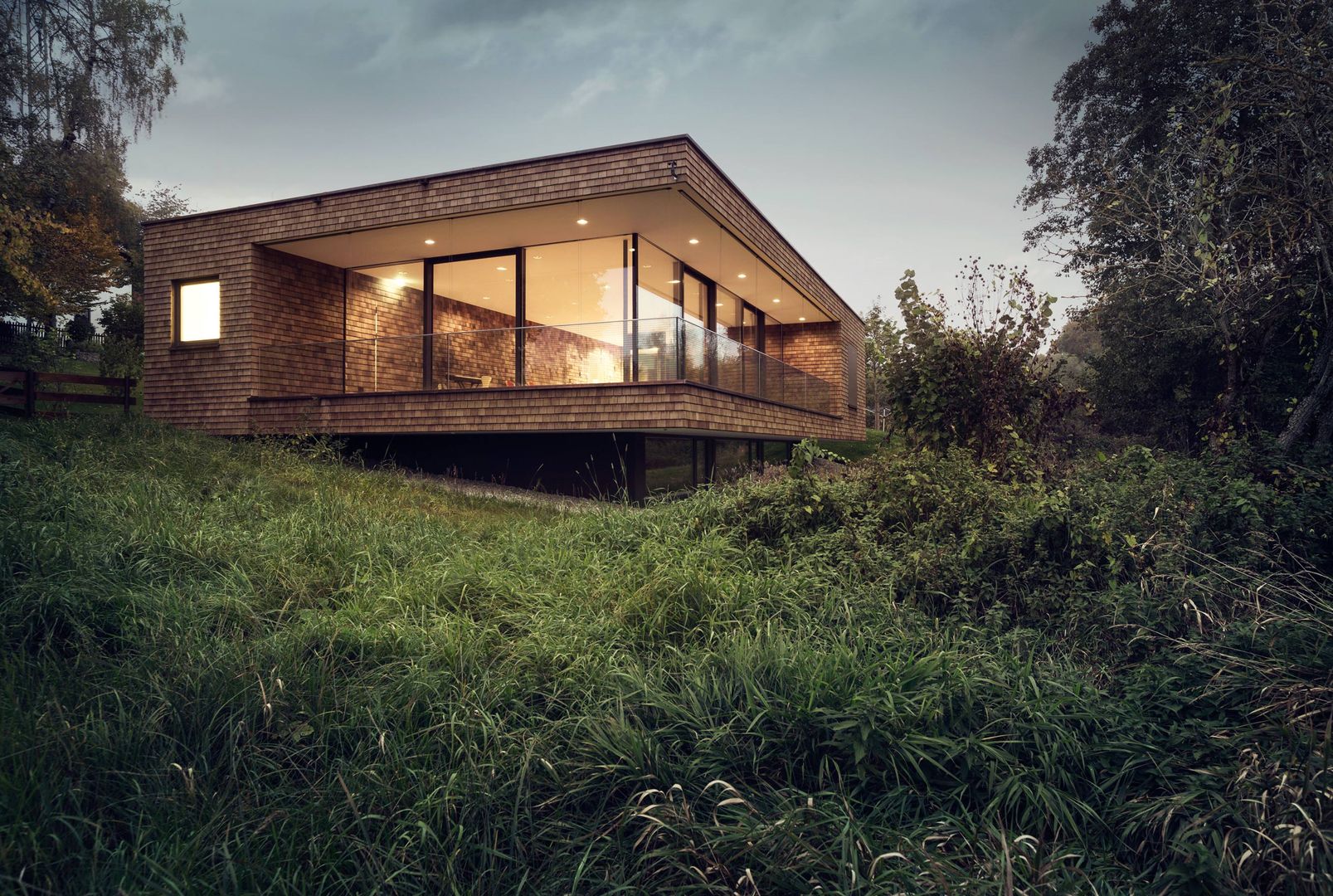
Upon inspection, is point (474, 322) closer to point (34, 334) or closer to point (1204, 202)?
point (1204, 202)

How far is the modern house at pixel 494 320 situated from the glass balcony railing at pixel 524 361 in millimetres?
31

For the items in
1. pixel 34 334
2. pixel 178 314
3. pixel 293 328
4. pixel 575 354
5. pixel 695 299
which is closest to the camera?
pixel 575 354

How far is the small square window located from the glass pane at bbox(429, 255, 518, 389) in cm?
400

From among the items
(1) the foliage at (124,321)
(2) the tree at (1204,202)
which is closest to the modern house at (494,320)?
(2) the tree at (1204,202)

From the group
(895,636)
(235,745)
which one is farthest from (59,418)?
(895,636)

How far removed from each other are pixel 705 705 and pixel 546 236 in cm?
1055

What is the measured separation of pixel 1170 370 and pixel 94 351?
105ft

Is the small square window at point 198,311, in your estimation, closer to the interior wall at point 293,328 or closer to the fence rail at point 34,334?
the interior wall at point 293,328

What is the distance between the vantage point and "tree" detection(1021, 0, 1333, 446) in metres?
6.01

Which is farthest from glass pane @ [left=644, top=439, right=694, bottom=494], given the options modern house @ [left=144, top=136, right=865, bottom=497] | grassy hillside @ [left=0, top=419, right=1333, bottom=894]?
grassy hillside @ [left=0, top=419, right=1333, bottom=894]

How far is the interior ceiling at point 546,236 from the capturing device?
36.4ft

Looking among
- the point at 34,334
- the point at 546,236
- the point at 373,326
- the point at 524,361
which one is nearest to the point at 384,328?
the point at 373,326

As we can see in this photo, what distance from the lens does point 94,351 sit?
968 inches

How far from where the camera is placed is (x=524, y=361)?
36.2 feet
